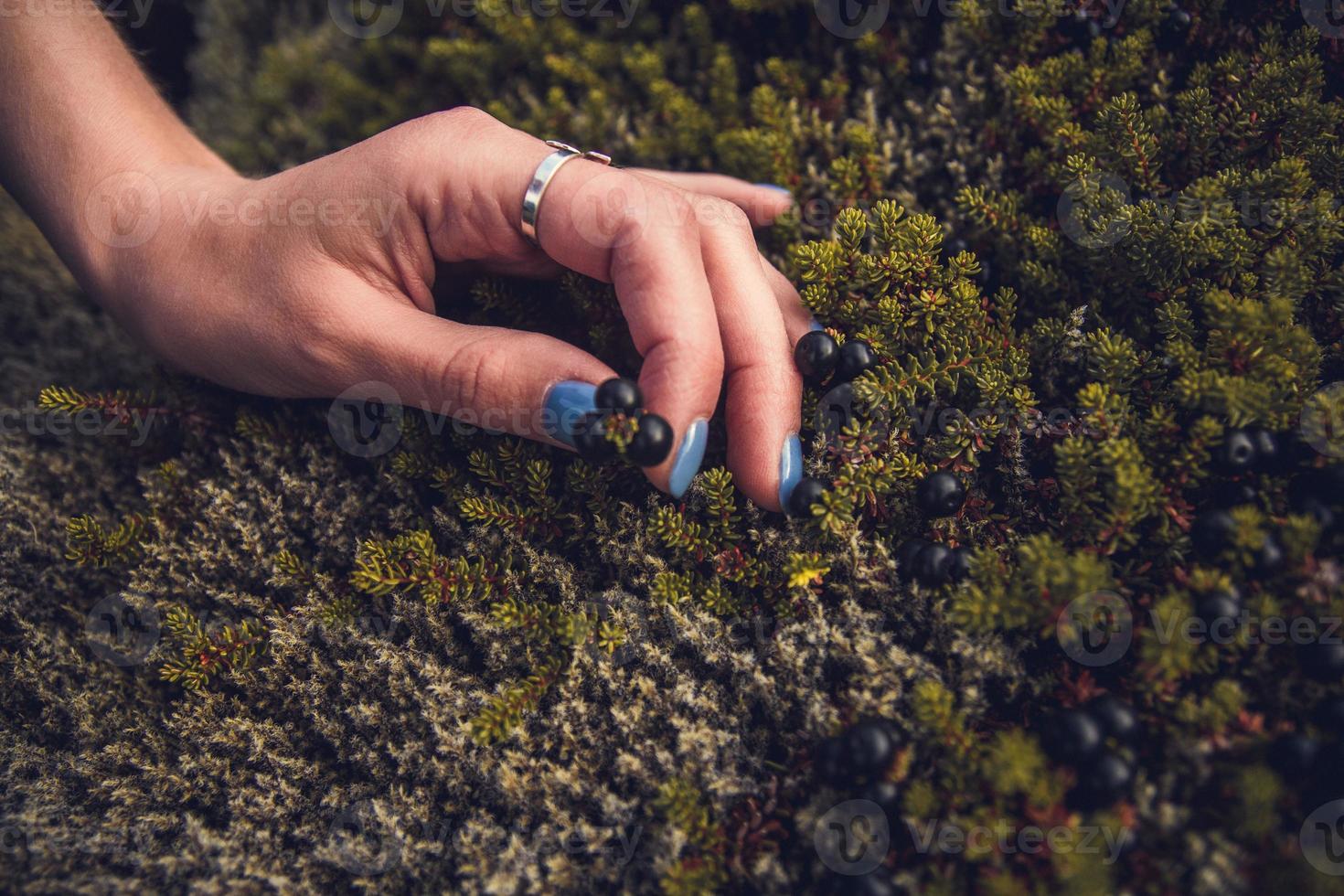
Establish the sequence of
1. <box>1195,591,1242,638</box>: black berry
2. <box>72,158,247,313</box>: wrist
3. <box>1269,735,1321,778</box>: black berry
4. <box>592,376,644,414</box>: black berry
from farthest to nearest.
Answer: <box>72,158,247,313</box>: wrist, <box>592,376,644,414</box>: black berry, <box>1195,591,1242,638</box>: black berry, <box>1269,735,1321,778</box>: black berry

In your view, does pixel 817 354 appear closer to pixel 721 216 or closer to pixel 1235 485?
pixel 721 216

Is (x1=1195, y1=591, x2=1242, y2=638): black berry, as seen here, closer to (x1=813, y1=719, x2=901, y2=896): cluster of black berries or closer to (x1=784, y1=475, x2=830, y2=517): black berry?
(x1=813, y1=719, x2=901, y2=896): cluster of black berries

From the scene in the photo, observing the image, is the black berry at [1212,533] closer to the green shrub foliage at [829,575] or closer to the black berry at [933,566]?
the green shrub foliage at [829,575]

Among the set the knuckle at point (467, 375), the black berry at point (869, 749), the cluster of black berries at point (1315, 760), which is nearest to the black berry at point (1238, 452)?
the cluster of black berries at point (1315, 760)

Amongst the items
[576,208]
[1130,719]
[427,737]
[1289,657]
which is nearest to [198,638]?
[427,737]

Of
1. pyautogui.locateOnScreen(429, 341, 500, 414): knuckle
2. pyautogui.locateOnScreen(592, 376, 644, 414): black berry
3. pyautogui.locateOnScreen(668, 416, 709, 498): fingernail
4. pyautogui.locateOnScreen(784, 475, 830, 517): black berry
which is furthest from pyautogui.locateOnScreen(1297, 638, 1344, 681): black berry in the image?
pyautogui.locateOnScreen(429, 341, 500, 414): knuckle

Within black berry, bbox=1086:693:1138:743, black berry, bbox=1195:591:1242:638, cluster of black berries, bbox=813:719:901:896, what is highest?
black berry, bbox=1195:591:1242:638
